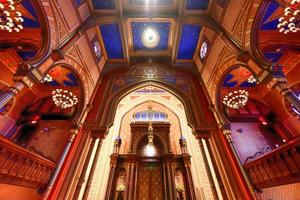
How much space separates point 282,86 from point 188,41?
18.3 ft

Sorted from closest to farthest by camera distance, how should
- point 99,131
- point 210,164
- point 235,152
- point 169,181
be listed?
1. point 235,152
2. point 210,164
3. point 99,131
4. point 169,181

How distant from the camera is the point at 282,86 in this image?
14.9 feet

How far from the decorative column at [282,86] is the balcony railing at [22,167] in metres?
7.46

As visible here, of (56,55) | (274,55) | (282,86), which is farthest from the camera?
(274,55)

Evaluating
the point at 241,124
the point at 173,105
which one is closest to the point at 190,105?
the point at 241,124

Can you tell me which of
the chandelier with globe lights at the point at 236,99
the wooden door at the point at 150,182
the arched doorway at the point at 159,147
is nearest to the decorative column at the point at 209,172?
the arched doorway at the point at 159,147

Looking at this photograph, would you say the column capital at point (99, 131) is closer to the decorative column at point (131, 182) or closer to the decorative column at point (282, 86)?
the decorative column at point (131, 182)

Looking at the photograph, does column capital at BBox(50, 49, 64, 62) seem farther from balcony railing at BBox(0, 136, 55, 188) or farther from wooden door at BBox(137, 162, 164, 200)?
wooden door at BBox(137, 162, 164, 200)

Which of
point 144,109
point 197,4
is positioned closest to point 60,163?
point 197,4

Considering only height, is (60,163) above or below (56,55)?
below

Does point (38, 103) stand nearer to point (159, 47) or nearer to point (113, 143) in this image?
point (113, 143)

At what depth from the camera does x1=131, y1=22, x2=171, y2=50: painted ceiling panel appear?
27.6 ft

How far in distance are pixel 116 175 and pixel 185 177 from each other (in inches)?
191

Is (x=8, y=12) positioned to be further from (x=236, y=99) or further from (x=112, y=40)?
(x=236, y=99)
